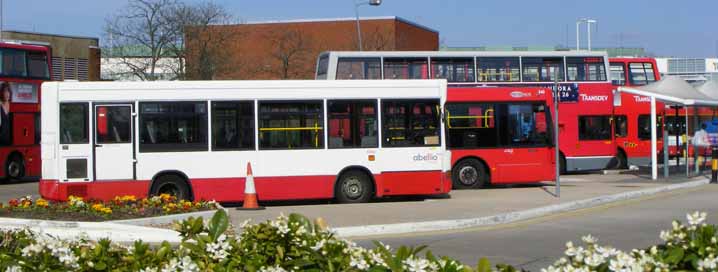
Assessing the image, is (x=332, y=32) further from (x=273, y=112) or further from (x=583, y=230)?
(x=583, y=230)

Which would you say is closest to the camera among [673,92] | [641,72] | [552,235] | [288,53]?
[552,235]

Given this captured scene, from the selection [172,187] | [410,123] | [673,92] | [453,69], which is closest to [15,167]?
[172,187]

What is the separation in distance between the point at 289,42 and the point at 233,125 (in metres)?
42.7

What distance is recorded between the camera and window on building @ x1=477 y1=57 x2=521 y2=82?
92.3 feet

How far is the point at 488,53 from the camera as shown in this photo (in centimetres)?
2814

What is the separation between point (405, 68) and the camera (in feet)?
90.3

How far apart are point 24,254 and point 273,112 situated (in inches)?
529

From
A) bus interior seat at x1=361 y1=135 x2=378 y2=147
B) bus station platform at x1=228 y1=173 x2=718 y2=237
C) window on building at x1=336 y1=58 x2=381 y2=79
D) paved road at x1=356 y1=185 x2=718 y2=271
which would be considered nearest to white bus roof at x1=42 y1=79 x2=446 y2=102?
bus interior seat at x1=361 y1=135 x2=378 y2=147

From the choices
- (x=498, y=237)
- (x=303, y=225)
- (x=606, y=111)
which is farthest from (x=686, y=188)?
(x=303, y=225)

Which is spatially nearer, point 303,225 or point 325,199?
point 303,225

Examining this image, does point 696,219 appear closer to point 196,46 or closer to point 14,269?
point 14,269

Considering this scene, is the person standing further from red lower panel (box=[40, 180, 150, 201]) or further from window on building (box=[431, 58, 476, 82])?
window on building (box=[431, 58, 476, 82])

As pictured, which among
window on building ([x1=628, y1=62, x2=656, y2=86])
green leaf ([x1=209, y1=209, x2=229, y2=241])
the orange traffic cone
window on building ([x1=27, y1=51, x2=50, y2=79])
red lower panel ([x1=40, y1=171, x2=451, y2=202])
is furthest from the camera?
window on building ([x1=628, y1=62, x2=656, y2=86])

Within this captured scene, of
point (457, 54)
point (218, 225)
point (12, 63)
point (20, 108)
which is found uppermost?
point (12, 63)
